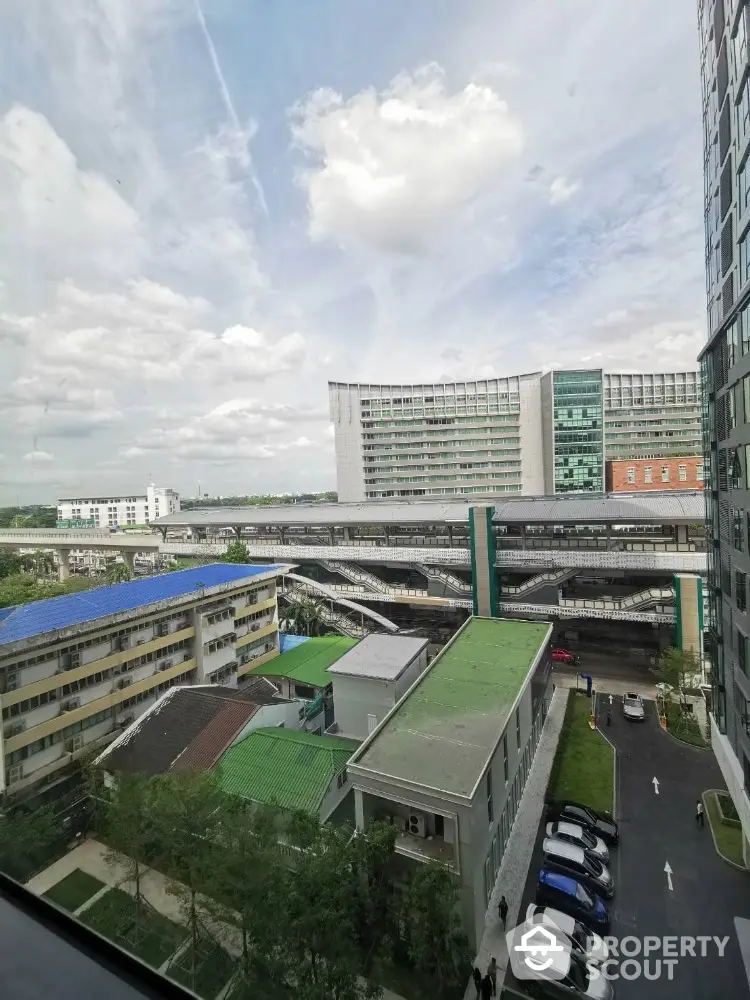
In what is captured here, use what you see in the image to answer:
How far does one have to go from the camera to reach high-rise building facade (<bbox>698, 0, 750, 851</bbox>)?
4195mm

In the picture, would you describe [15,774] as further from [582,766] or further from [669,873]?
[582,766]

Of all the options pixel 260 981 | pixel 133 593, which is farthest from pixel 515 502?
pixel 260 981

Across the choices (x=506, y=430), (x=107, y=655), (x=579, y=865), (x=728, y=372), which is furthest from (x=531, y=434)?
(x=107, y=655)

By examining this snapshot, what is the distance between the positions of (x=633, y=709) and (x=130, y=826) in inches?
326

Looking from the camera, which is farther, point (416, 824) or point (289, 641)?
point (289, 641)

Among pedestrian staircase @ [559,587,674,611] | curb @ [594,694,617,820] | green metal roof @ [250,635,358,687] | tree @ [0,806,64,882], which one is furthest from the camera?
pedestrian staircase @ [559,587,674,611]

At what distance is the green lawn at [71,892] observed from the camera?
94cm

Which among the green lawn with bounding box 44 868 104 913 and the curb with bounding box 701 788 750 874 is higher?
the green lawn with bounding box 44 868 104 913

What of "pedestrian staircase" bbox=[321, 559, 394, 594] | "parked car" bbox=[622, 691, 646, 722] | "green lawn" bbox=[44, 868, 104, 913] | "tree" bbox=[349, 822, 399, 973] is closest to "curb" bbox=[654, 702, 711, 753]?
"parked car" bbox=[622, 691, 646, 722]

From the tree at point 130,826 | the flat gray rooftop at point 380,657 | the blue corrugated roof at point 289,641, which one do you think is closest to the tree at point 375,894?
the tree at point 130,826

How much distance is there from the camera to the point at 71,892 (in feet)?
3.70

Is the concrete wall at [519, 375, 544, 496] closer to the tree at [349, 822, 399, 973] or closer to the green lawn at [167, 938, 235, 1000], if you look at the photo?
the tree at [349, 822, 399, 973]

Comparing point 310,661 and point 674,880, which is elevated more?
point 310,661

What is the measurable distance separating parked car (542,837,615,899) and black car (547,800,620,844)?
1.69 ft
